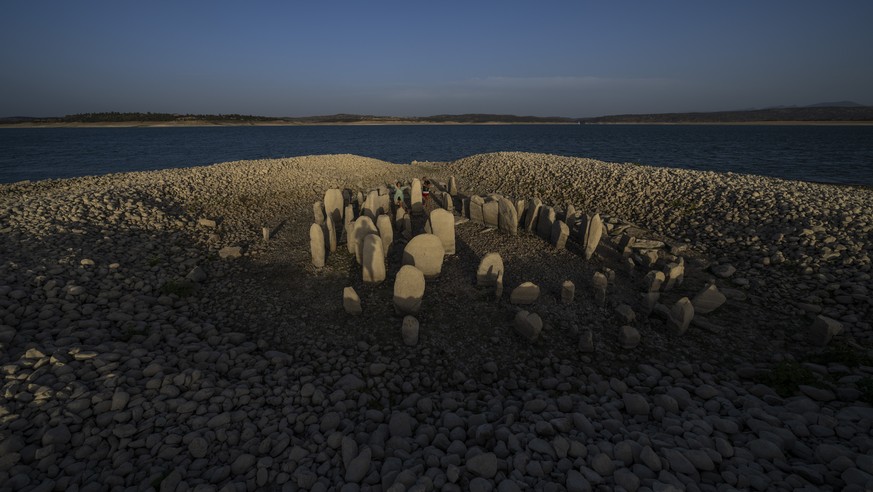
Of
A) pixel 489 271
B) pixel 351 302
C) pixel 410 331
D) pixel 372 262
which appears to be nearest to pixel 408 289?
pixel 410 331

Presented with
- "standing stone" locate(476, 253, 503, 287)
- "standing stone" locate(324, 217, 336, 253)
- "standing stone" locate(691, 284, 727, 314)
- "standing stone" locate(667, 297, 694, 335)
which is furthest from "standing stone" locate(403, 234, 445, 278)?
"standing stone" locate(691, 284, 727, 314)

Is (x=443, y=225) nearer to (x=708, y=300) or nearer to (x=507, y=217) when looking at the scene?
(x=507, y=217)

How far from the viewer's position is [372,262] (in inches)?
340

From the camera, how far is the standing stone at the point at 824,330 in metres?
6.66

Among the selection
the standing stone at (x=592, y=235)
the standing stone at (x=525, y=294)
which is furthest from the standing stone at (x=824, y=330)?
the standing stone at (x=525, y=294)

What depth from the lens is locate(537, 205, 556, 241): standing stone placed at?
11141mm

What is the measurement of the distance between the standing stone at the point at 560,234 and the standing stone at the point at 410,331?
218 inches

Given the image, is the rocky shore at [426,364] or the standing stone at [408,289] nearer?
the rocky shore at [426,364]

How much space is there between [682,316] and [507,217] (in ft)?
18.5

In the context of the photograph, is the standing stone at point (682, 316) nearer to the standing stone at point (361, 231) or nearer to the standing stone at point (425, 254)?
the standing stone at point (425, 254)

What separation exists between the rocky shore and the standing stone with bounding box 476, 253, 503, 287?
41 cm

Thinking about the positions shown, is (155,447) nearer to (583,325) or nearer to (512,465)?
(512,465)

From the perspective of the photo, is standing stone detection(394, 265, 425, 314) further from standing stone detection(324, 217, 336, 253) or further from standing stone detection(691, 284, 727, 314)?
standing stone detection(691, 284, 727, 314)

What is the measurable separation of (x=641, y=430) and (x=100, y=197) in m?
17.0
